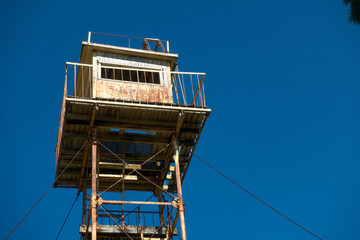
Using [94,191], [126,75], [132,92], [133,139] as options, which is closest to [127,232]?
[94,191]

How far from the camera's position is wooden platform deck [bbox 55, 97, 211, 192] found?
23938 millimetres

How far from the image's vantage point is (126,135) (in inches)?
1002

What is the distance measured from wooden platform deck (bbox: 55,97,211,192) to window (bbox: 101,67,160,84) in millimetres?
2336

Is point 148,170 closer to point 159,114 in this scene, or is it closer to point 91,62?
point 159,114

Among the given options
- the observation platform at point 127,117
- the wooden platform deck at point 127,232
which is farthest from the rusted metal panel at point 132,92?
the wooden platform deck at point 127,232

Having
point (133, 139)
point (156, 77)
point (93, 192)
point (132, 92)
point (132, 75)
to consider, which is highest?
point (132, 75)

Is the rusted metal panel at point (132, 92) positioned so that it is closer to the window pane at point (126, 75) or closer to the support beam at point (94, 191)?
the window pane at point (126, 75)

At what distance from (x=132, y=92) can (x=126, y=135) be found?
1.87m

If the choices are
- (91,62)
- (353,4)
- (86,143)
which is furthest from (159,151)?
(353,4)

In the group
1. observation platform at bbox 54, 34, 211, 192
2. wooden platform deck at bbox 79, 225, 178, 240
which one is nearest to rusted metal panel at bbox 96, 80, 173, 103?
observation platform at bbox 54, 34, 211, 192

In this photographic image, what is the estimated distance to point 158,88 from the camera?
84.7 feet

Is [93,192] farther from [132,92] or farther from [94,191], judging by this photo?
[132,92]

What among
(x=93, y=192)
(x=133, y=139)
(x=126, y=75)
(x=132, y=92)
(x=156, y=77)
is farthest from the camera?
(x=156, y=77)

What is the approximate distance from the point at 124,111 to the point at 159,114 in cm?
148
